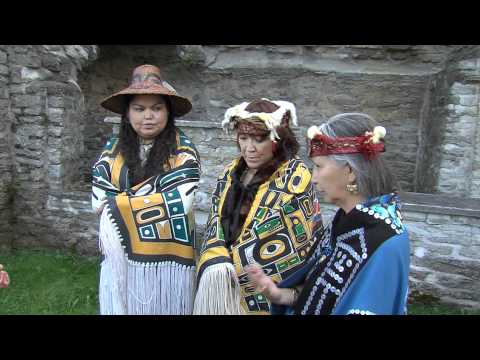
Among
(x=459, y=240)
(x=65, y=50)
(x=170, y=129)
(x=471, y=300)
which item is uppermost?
(x=65, y=50)

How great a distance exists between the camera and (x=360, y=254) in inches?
63.9

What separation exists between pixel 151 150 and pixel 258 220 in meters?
0.84

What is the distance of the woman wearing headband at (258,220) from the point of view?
229 cm

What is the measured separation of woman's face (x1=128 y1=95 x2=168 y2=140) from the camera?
259cm

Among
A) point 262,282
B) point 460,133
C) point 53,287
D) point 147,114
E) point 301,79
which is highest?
point 301,79

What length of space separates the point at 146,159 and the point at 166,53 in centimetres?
529

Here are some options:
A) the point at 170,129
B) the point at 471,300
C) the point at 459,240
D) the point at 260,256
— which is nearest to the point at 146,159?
the point at 170,129

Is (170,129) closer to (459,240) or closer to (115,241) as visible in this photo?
(115,241)

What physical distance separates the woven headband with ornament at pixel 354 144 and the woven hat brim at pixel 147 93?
1.17 m

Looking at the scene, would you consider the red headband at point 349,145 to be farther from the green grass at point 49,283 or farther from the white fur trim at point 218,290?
the green grass at point 49,283

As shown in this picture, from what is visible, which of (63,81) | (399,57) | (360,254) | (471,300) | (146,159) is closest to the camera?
(360,254)

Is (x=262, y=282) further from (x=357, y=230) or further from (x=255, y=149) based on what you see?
(x=255, y=149)

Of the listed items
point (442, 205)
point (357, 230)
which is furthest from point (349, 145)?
point (442, 205)

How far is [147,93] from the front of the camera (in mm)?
2551
